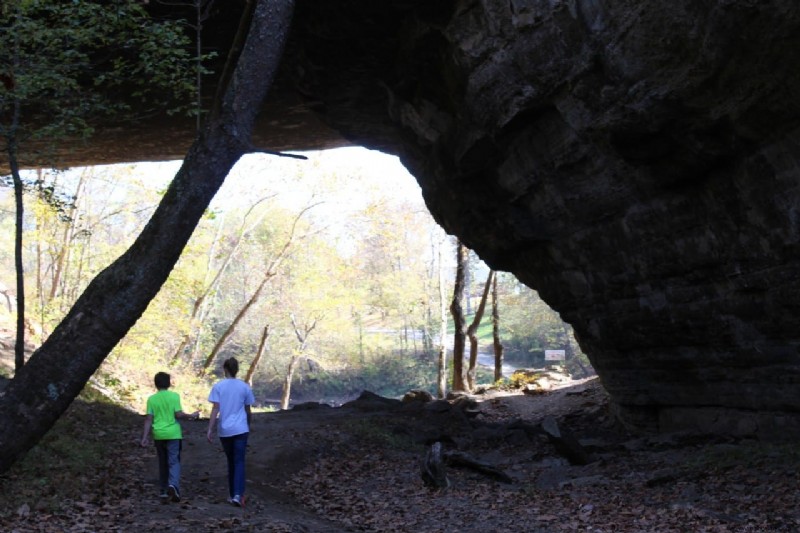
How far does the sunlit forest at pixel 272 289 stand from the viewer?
28172mm

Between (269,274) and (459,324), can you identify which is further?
(269,274)

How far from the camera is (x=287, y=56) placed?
54.3 ft

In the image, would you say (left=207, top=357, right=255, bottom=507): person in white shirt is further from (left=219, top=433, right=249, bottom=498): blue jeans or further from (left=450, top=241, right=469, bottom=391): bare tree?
(left=450, top=241, right=469, bottom=391): bare tree

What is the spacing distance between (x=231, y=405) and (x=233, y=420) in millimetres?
196

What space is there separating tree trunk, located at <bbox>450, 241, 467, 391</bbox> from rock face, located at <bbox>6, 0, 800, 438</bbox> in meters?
8.78

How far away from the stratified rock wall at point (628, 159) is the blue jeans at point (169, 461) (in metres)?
7.90

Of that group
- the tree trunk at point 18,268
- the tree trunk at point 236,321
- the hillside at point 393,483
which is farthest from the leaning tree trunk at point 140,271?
the tree trunk at point 236,321

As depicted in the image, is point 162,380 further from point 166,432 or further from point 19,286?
point 19,286

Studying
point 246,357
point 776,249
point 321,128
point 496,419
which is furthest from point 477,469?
point 246,357

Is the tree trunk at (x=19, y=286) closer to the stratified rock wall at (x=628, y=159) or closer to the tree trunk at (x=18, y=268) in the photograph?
the tree trunk at (x=18, y=268)

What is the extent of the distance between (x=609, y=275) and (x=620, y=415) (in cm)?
400

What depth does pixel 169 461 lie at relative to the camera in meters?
9.09

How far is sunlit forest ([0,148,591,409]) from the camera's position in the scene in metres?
28.2

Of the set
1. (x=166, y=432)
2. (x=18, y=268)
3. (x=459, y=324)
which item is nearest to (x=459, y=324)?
(x=459, y=324)
